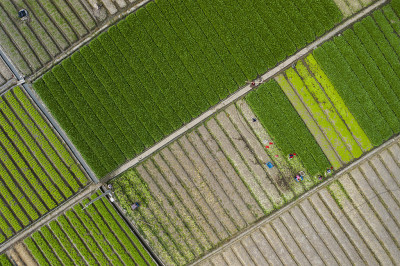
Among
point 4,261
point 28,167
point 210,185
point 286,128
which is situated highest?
point 28,167

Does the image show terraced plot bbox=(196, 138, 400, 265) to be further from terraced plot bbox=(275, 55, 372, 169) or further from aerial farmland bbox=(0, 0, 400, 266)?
terraced plot bbox=(275, 55, 372, 169)

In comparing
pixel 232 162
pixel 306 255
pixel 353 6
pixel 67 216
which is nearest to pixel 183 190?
pixel 232 162

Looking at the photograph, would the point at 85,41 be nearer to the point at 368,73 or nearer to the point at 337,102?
the point at 337,102

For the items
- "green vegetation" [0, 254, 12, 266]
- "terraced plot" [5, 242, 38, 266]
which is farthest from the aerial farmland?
"green vegetation" [0, 254, 12, 266]

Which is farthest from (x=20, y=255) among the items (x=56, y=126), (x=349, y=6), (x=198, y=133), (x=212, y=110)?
(x=349, y=6)

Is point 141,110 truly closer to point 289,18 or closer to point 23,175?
point 23,175

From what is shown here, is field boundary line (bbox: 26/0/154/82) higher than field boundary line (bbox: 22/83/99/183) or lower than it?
higher
